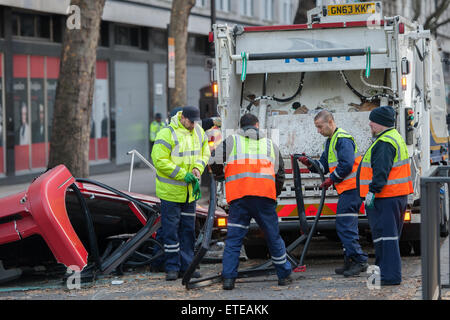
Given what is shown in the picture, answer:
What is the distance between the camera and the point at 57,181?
26.4 feet

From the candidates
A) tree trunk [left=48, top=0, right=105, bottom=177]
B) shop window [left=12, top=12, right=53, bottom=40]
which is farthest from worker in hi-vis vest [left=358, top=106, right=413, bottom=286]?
shop window [left=12, top=12, right=53, bottom=40]

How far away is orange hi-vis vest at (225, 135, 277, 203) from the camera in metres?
7.87

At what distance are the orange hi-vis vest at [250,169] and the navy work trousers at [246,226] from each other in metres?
0.08

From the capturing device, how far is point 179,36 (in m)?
21.8

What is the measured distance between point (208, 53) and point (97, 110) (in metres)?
8.39

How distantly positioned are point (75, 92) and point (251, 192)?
6752mm

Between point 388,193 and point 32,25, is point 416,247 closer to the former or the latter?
point 388,193

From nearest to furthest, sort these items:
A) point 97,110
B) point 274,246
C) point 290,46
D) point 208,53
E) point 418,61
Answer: point 274,246
point 290,46
point 418,61
point 97,110
point 208,53

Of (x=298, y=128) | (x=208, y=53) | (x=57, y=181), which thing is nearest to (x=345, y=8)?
(x=298, y=128)

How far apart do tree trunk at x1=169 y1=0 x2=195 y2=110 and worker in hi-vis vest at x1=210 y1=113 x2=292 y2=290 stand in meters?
13.1

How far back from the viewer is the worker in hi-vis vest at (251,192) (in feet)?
25.9

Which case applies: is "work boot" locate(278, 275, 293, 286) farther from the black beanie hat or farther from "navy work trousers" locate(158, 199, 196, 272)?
the black beanie hat

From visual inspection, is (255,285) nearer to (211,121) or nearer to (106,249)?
(106,249)

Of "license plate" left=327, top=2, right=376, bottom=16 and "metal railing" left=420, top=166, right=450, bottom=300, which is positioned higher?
"license plate" left=327, top=2, right=376, bottom=16
